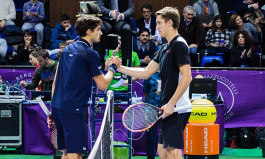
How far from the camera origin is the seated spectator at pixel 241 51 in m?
12.3

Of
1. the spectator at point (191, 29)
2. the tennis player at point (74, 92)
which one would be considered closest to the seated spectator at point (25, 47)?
the spectator at point (191, 29)

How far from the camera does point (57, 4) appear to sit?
15648 mm

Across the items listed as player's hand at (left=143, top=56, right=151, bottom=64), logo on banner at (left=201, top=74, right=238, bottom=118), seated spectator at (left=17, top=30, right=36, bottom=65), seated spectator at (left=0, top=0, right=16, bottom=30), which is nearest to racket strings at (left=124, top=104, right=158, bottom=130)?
logo on banner at (left=201, top=74, right=238, bottom=118)

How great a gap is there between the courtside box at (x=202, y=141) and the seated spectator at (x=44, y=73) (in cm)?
337

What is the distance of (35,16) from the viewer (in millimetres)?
14562

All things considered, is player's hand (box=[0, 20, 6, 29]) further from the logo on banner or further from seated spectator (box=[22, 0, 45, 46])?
the logo on banner

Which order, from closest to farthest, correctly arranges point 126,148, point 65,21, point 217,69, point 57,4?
point 126,148, point 217,69, point 65,21, point 57,4

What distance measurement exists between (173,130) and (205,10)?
8744mm

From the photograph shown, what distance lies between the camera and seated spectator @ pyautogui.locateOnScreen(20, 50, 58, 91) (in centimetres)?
1041

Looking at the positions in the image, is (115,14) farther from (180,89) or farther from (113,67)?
(180,89)

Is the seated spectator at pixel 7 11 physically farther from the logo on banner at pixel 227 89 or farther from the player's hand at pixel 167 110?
the player's hand at pixel 167 110

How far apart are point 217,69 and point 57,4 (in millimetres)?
6649

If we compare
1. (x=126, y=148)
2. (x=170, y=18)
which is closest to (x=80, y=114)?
(x=170, y=18)

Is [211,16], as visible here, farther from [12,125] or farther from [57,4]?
[12,125]
